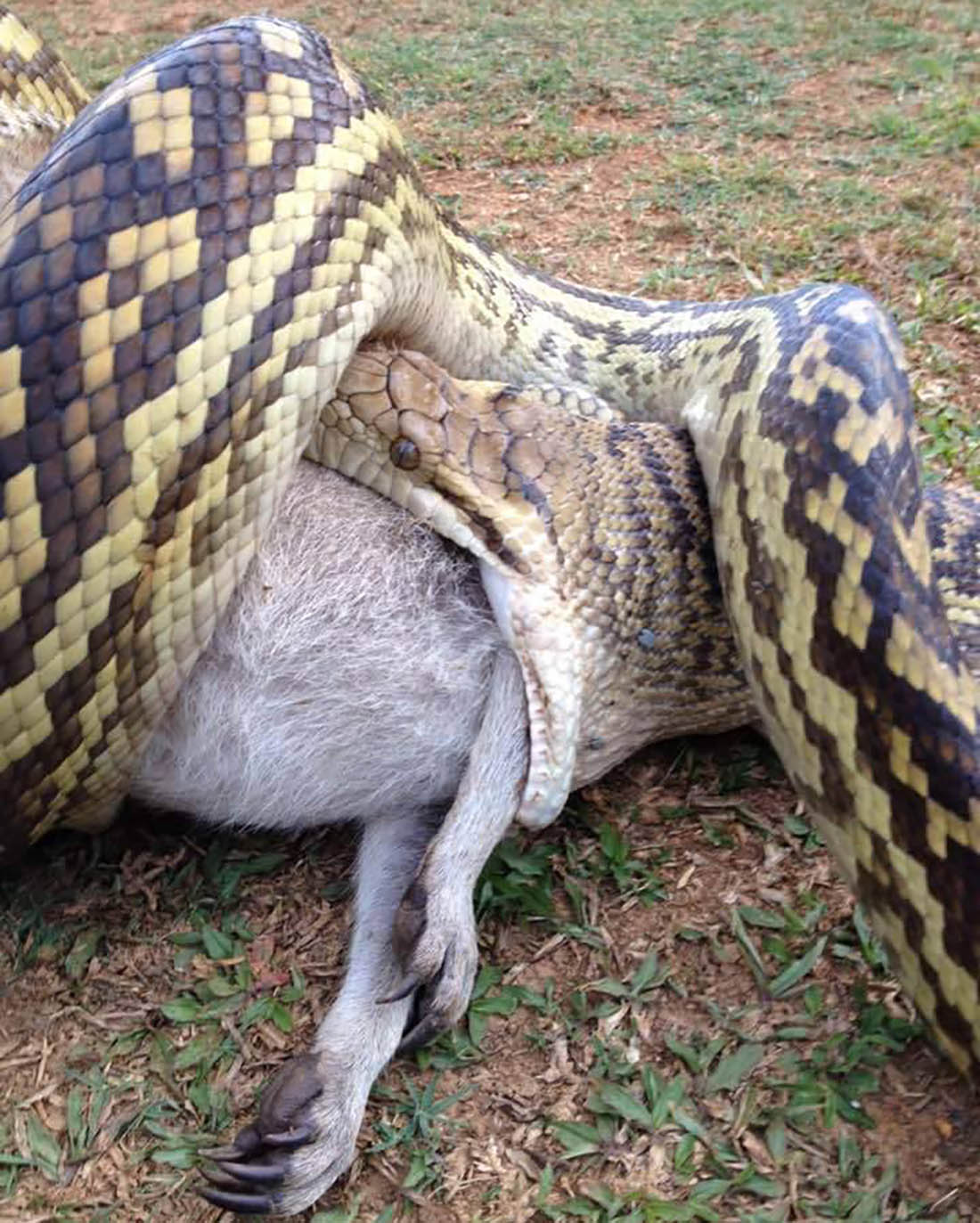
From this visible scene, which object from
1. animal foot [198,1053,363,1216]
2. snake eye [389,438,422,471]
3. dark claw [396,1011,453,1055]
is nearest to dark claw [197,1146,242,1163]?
animal foot [198,1053,363,1216]

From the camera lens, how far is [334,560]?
2.51 m

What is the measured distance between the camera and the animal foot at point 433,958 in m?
2.21

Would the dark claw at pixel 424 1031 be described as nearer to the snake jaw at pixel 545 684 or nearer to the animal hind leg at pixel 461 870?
the animal hind leg at pixel 461 870

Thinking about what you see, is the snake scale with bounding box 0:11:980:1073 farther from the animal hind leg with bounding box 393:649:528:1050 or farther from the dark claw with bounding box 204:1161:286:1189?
the dark claw with bounding box 204:1161:286:1189

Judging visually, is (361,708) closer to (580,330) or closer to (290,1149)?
(290,1149)

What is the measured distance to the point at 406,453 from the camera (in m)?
2.52

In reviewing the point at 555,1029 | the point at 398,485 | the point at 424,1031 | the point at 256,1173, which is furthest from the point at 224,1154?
the point at 398,485

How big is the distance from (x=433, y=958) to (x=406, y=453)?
3.14 ft

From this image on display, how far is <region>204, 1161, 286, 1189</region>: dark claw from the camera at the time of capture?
77.0 inches

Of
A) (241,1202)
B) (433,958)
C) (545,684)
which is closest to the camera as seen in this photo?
(241,1202)

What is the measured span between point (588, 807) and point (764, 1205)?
93 centimetres

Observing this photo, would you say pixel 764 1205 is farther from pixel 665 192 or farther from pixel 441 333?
pixel 665 192

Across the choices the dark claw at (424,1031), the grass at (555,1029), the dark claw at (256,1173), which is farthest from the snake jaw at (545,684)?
the dark claw at (256,1173)

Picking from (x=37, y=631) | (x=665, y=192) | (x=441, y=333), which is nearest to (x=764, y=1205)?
(x=37, y=631)
